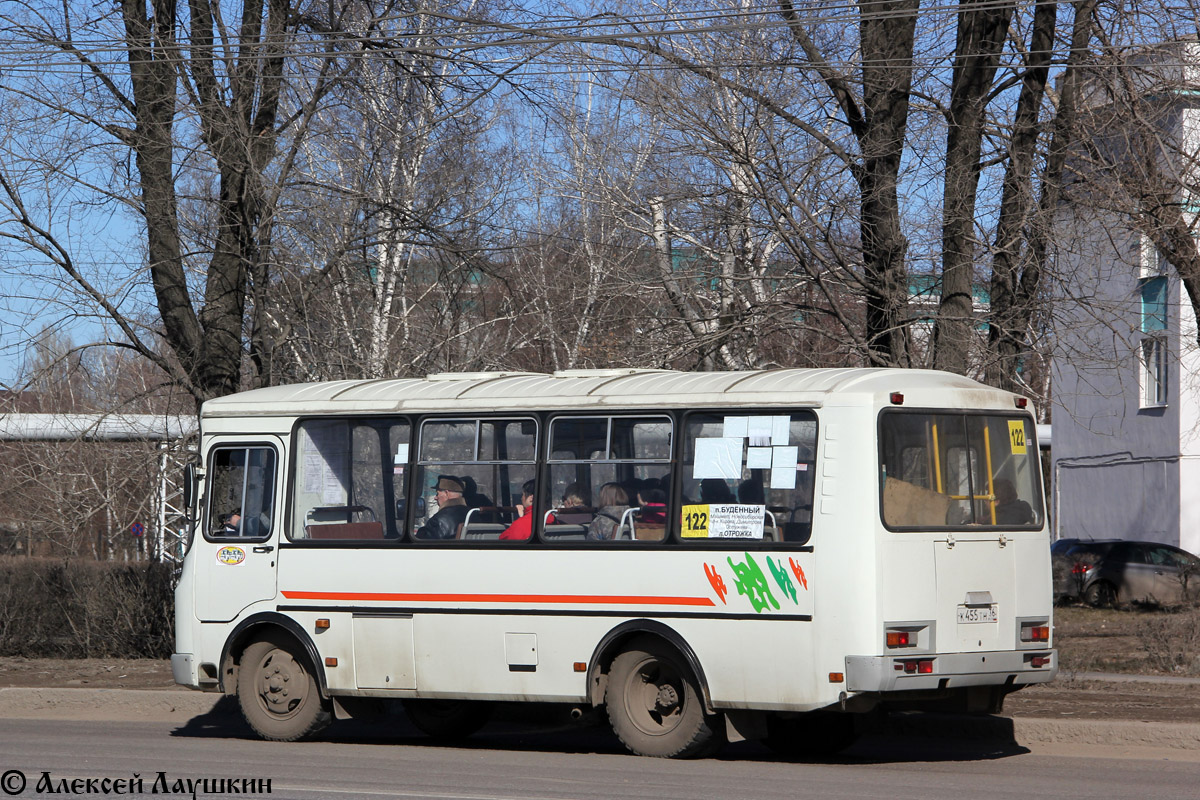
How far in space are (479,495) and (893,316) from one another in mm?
5262

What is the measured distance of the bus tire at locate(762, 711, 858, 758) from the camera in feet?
34.5

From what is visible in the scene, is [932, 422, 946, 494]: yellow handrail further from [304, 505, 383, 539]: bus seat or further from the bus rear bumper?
[304, 505, 383, 539]: bus seat

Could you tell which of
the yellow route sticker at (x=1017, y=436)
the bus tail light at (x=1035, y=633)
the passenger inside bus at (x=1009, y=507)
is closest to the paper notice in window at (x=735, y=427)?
the passenger inside bus at (x=1009, y=507)

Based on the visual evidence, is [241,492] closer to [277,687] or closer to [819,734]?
[277,687]

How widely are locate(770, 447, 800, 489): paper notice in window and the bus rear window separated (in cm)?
60

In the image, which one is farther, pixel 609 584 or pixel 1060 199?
pixel 1060 199

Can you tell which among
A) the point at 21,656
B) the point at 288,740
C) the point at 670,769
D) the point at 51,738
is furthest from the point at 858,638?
the point at 21,656

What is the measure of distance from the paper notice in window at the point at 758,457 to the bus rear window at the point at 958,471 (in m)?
0.79

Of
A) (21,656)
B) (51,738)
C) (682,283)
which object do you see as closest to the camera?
(51,738)

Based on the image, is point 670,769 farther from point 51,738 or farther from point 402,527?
point 51,738

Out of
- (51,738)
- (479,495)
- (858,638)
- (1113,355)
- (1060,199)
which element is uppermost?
(1060,199)

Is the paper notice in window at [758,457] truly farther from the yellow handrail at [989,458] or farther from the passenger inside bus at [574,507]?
the yellow handrail at [989,458]

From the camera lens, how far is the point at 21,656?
18.4 meters

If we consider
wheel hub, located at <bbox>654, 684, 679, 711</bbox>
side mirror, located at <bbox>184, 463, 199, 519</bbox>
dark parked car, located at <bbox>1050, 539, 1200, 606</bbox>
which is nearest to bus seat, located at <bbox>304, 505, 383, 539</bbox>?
side mirror, located at <bbox>184, 463, 199, 519</bbox>
